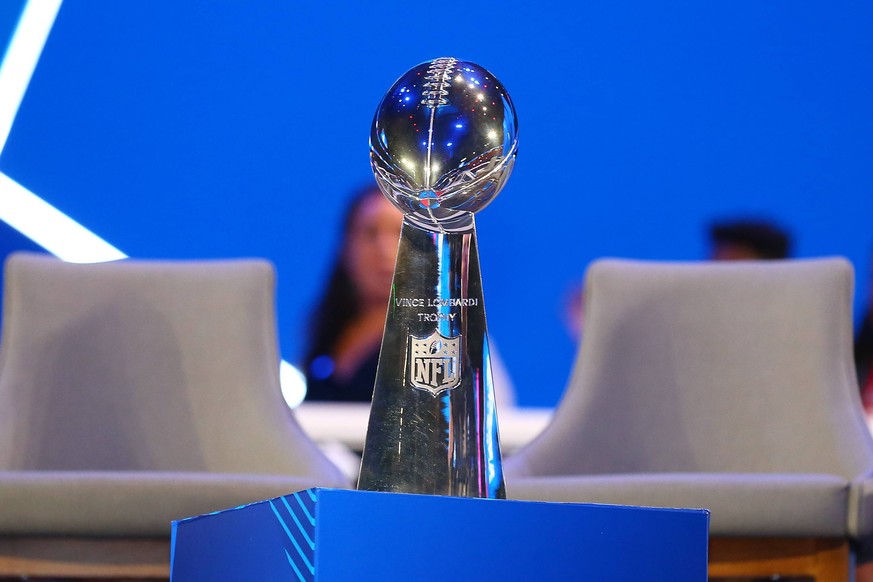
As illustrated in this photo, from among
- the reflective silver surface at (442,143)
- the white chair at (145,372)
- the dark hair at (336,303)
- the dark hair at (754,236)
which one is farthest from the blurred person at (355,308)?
the reflective silver surface at (442,143)

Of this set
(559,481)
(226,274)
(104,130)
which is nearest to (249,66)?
(104,130)

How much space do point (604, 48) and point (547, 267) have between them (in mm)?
618

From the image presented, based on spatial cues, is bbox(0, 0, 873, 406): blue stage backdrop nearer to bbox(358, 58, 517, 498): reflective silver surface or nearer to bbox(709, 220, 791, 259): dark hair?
bbox(709, 220, 791, 259): dark hair

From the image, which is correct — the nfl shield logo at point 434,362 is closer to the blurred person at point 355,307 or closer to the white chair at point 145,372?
the white chair at point 145,372

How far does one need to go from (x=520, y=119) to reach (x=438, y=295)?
89.7 inches

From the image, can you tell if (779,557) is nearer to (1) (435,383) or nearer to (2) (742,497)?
(2) (742,497)

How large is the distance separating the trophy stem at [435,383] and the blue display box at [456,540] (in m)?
0.17

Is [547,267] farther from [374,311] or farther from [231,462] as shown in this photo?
[231,462]

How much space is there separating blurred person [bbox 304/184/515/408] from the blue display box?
237 centimetres

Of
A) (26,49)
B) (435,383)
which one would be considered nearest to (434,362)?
(435,383)

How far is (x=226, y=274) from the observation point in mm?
2227

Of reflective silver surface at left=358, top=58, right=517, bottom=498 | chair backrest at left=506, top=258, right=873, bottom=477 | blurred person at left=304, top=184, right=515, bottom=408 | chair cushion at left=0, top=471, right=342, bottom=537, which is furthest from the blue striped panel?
blurred person at left=304, top=184, right=515, bottom=408

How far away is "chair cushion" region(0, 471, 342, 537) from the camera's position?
1.61m

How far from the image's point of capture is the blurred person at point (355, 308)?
314 centimetres
